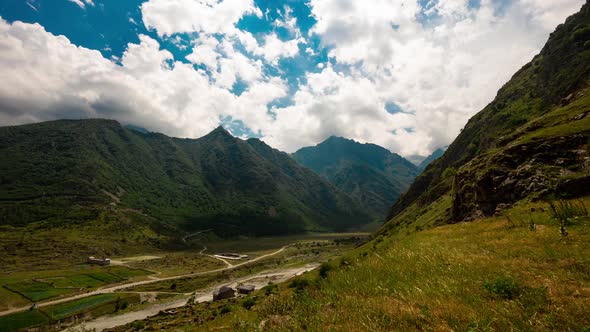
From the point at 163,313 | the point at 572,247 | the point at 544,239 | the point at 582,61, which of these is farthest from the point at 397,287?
the point at 582,61

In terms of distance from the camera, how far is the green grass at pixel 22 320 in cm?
7606

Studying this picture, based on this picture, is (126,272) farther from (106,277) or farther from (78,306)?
(78,306)

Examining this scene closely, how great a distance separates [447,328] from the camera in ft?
17.4

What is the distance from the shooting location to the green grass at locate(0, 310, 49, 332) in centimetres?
7606

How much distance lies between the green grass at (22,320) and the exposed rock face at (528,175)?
10604 cm

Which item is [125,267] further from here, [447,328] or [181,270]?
[447,328]

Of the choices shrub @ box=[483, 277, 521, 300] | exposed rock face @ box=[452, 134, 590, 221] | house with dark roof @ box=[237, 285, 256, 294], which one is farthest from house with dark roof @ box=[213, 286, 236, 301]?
shrub @ box=[483, 277, 521, 300]

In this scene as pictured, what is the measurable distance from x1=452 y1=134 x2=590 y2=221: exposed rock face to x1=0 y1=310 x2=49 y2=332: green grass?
348ft

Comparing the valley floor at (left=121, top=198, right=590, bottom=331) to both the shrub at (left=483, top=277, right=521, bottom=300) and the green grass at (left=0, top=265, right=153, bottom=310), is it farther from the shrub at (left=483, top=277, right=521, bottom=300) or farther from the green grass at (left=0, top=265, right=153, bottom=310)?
the green grass at (left=0, top=265, right=153, bottom=310)

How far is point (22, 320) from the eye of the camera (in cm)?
8019

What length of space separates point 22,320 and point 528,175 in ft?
386

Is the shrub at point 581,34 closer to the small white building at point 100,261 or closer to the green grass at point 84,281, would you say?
the green grass at point 84,281

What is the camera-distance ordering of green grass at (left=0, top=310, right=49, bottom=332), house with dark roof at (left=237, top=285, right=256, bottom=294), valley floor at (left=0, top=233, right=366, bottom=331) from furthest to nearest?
house with dark roof at (left=237, top=285, right=256, bottom=294) → valley floor at (left=0, top=233, right=366, bottom=331) → green grass at (left=0, top=310, right=49, bottom=332)

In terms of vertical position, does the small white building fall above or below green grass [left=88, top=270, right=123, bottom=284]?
above
